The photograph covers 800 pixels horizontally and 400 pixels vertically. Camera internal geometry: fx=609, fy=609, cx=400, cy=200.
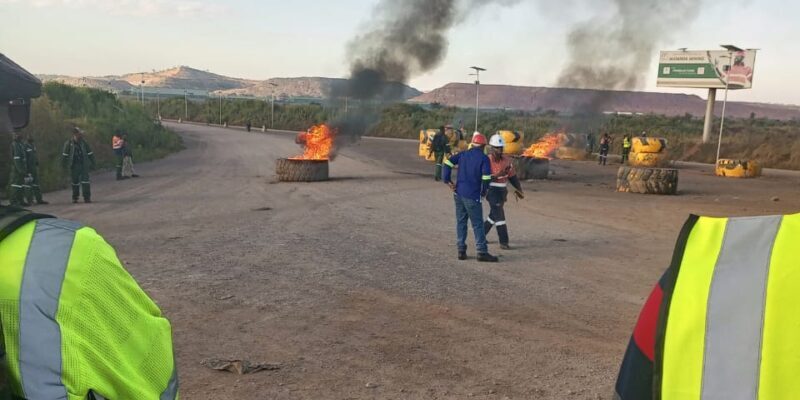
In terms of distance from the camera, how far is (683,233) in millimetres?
1383

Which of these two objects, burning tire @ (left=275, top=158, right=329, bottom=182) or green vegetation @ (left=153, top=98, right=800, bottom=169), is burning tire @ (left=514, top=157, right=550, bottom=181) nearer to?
green vegetation @ (left=153, top=98, right=800, bottom=169)

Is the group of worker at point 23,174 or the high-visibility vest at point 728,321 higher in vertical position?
the high-visibility vest at point 728,321

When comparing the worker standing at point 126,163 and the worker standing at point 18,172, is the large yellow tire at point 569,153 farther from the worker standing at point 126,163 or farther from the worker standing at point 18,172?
the worker standing at point 18,172

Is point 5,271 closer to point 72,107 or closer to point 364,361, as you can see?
point 364,361

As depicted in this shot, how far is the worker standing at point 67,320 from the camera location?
123 cm

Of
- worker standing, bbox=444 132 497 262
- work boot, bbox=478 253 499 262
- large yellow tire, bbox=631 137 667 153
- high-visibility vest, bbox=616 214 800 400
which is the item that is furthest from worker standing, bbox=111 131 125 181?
large yellow tire, bbox=631 137 667 153

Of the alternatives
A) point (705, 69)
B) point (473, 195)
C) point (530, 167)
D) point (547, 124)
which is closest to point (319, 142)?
point (530, 167)

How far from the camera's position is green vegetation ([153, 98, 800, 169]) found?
35906 millimetres

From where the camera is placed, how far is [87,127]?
88.1ft

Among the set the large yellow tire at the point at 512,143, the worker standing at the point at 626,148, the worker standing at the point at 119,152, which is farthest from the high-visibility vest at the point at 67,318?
the worker standing at the point at 626,148

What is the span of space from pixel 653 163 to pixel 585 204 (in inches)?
702

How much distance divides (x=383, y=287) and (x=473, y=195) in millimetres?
2387

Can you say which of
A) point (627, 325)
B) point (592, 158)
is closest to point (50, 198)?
point (627, 325)

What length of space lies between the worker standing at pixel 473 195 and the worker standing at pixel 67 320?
750 centimetres
